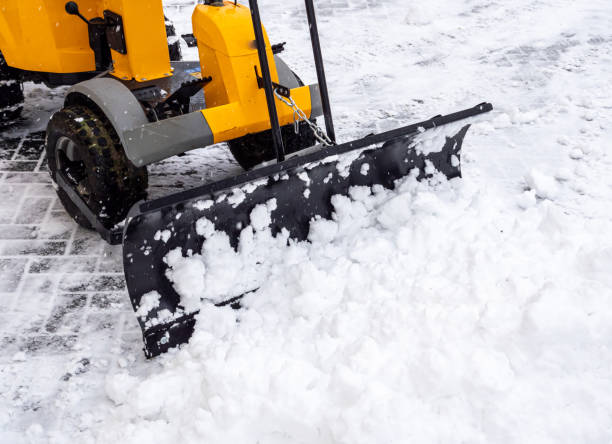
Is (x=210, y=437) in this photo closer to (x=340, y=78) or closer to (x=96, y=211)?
(x=96, y=211)

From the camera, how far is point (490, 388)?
2469 mm

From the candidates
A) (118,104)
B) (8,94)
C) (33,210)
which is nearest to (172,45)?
(8,94)

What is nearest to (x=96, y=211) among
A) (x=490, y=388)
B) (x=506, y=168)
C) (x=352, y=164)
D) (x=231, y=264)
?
(x=231, y=264)

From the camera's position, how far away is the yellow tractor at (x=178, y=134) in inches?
116

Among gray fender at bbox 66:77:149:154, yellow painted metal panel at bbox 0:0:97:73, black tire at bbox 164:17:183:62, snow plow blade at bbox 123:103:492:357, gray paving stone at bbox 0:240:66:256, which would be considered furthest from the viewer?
black tire at bbox 164:17:183:62

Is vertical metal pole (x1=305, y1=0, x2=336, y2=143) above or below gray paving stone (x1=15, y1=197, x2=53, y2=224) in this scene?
above

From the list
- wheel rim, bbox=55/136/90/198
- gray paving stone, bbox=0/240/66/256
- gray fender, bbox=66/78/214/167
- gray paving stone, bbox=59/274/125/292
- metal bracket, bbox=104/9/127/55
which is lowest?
gray paving stone, bbox=59/274/125/292

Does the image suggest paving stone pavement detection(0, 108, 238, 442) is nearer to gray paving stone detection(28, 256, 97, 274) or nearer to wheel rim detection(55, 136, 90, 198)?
gray paving stone detection(28, 256, 97, 274)

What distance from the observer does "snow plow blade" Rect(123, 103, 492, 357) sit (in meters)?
2.85

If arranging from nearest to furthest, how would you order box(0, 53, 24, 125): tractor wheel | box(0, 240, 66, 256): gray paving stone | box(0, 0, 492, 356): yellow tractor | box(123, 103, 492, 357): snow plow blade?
box(123, 103, 492, 357): snow plow blade < box(0, 0, 492, 356): yellow tractor < box(0, 240, 66, 256): gray paving stone < box(0, 53, 24, 125): tractor wheel

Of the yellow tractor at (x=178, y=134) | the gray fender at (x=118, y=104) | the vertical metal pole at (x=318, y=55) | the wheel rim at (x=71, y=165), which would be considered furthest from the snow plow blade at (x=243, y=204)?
the wheel rim at (x=71, y=165)

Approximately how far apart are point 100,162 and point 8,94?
2061 mm

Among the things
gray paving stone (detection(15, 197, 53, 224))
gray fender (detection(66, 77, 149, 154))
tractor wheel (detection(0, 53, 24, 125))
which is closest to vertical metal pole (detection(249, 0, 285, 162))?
gray fender (detection(66, 77, 149, 154))

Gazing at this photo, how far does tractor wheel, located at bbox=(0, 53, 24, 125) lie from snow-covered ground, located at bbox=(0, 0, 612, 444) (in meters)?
1.46
